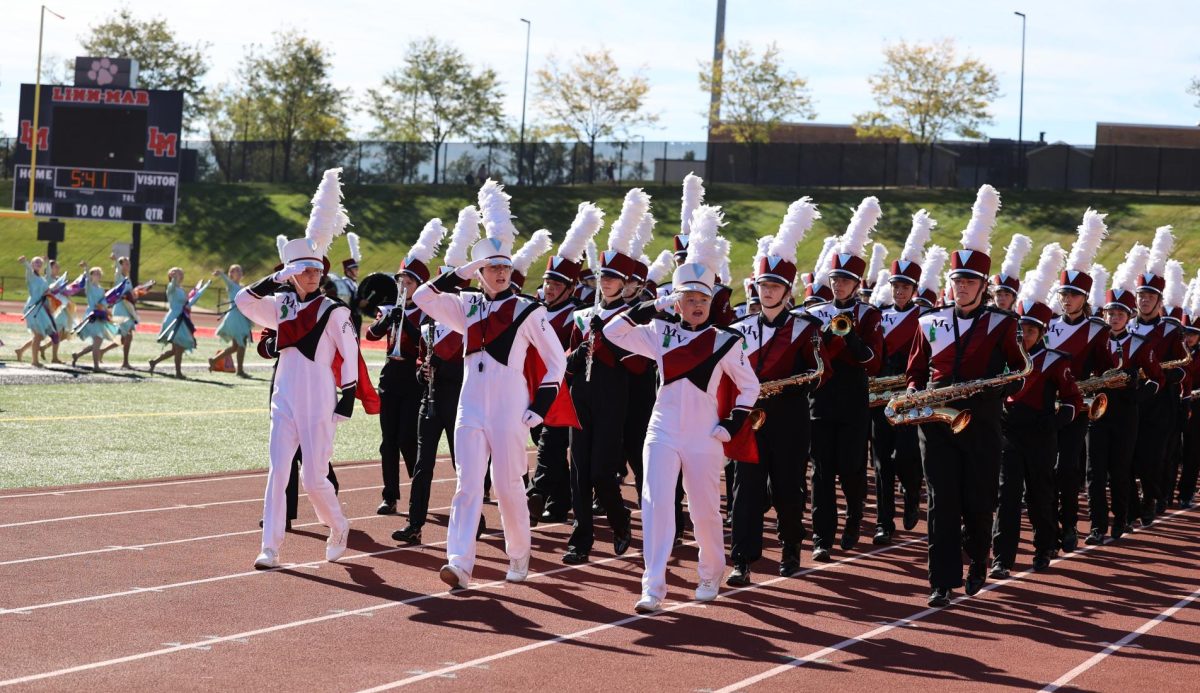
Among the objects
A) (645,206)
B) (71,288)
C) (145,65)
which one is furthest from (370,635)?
(145,65)

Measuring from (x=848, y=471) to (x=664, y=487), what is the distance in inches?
110

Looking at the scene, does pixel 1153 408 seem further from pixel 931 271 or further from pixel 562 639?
pixel 562 639

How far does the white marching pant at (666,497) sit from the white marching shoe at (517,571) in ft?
3.63

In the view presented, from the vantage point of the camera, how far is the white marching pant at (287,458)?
376 inches

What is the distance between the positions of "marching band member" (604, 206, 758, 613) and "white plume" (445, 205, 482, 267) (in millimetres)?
2640

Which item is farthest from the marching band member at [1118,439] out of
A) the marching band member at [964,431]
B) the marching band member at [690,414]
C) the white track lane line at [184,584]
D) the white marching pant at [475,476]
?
the white marching pant at [475,476]

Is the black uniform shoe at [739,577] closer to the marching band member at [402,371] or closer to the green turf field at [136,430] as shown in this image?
the marching band member at [402,371]

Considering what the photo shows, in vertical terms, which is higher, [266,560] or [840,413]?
[840,413]

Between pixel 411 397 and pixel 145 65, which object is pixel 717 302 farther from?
pixel 145 65

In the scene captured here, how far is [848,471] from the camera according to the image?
11.1m

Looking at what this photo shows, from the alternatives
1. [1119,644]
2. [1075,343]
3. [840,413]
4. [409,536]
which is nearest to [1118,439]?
[1075,343]

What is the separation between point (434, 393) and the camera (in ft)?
36.9

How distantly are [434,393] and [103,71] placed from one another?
3133cm

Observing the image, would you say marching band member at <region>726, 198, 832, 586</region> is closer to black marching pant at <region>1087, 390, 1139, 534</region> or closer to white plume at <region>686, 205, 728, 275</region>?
white plume at <region>686, 205, 728, 275</region>
